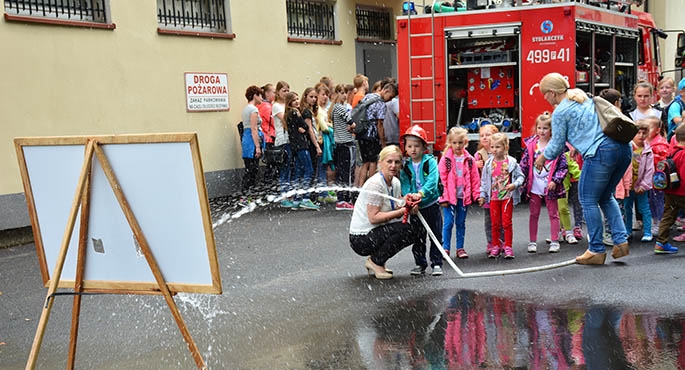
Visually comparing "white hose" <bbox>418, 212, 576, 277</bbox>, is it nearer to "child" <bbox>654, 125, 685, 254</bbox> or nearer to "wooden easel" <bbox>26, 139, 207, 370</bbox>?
"child" <bbox>654, 125, 685, 254</bbox>

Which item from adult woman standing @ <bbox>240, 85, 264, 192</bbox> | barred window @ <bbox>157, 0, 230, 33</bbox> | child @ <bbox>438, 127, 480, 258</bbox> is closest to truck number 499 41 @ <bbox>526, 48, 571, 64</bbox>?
child @ <bbox>438, 127, 480, 258</bbox>

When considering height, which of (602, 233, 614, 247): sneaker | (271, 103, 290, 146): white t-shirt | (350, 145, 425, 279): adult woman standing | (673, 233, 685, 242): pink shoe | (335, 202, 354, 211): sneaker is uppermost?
(271, 103, 290, 146): white t-shirt

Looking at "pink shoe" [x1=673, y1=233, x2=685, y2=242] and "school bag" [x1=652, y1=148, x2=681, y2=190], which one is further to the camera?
"pink shoe" [x1=673, y1=233, x2=685, y2=242]

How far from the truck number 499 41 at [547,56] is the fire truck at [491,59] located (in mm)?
15

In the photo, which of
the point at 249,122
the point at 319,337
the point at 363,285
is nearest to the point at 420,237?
the point at 363,285

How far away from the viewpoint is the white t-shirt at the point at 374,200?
25.2 ft

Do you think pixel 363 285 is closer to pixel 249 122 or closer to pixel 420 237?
pixel 420 237

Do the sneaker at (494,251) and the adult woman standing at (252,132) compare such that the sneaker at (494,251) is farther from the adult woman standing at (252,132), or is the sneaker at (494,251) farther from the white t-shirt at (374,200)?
the adult woman standing at (252,132)

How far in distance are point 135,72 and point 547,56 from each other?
6.55 metres

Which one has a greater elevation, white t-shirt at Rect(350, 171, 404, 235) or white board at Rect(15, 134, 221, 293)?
white board at Rect(15, 134, 221, 293)

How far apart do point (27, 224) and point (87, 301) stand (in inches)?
177

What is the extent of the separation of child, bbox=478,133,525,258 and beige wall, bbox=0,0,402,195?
6.54 m

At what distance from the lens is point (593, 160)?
7.97 meters

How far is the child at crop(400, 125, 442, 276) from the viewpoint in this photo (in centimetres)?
793
